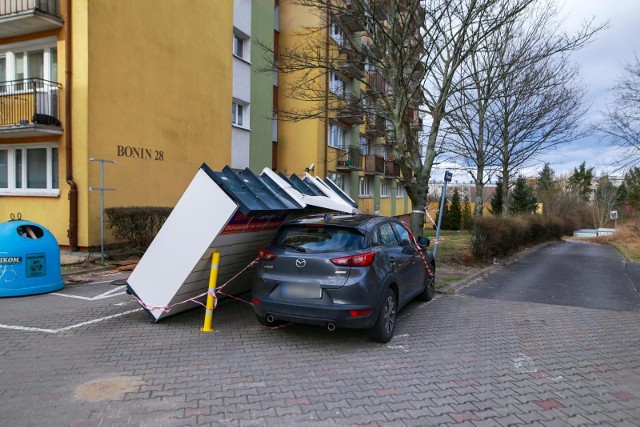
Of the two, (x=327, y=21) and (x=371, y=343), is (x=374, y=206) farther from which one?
(x=371, y=343)

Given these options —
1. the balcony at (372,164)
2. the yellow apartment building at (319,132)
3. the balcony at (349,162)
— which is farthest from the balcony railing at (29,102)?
the balcony at (372,164)

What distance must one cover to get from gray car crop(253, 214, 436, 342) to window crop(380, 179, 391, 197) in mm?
Answer: 28427

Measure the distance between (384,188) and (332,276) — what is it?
30.6 metres

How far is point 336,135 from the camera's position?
26359 millimetres

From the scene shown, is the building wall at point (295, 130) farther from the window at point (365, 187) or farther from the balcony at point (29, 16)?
the balcony at point (29, 16)

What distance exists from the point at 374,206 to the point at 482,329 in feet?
84.4

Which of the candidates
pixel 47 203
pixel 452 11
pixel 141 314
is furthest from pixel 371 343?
pixel 47 203

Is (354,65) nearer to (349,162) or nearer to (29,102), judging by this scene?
(29,102)

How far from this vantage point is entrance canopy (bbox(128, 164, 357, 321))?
5.49 metres

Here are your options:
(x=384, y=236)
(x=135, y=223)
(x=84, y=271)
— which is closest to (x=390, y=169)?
(x=135, y=223)

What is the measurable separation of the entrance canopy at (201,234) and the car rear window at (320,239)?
0.46m

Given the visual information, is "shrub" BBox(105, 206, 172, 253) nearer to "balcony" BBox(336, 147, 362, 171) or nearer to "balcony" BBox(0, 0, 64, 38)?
"balcony" BBox(0, 0, 64, 38)

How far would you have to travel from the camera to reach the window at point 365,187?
3044 cm

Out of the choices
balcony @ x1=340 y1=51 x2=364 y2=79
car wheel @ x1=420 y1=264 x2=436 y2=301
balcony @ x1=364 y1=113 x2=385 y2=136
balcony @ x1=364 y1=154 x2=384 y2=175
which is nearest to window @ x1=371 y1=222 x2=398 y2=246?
car wheel @ x1=420 y1=264 x2=436 y2=301
